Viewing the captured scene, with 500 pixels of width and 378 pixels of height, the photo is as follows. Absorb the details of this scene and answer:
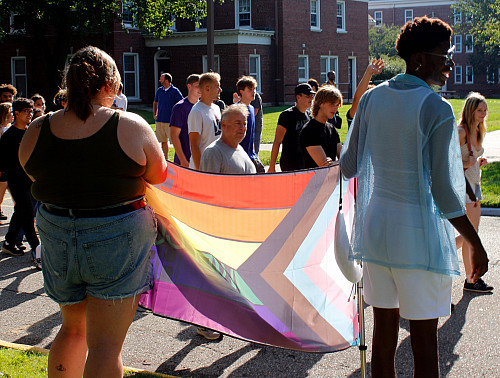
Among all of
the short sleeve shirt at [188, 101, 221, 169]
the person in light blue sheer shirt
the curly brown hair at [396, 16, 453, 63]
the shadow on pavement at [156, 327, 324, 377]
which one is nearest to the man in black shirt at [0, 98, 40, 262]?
the short sleeve shirt at [188, 101, 221, 169]

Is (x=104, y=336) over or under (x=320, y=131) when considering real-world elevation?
under

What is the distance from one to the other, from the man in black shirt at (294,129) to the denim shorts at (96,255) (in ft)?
13.6

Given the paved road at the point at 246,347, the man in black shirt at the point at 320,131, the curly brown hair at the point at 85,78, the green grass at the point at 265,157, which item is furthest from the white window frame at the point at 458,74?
the curly brown hair at the point at 85,78

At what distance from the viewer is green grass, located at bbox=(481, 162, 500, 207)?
37.4 ft

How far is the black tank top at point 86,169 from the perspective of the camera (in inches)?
127

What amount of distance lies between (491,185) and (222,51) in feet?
88.2

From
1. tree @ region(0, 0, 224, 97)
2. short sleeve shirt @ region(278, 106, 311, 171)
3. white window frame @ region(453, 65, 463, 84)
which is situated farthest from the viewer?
white window frame @ region(453, 65, 463, 84)

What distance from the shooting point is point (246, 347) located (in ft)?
17.1

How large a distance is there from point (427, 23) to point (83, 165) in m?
1.86

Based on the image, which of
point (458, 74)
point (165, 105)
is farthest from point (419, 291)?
point (458, 74)

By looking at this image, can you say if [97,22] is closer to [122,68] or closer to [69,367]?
[122,68]

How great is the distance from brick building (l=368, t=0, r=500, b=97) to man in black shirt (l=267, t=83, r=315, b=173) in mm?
66564

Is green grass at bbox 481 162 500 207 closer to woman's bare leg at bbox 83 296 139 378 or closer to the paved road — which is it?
the paved road

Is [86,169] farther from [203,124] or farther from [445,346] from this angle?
[203,124]
